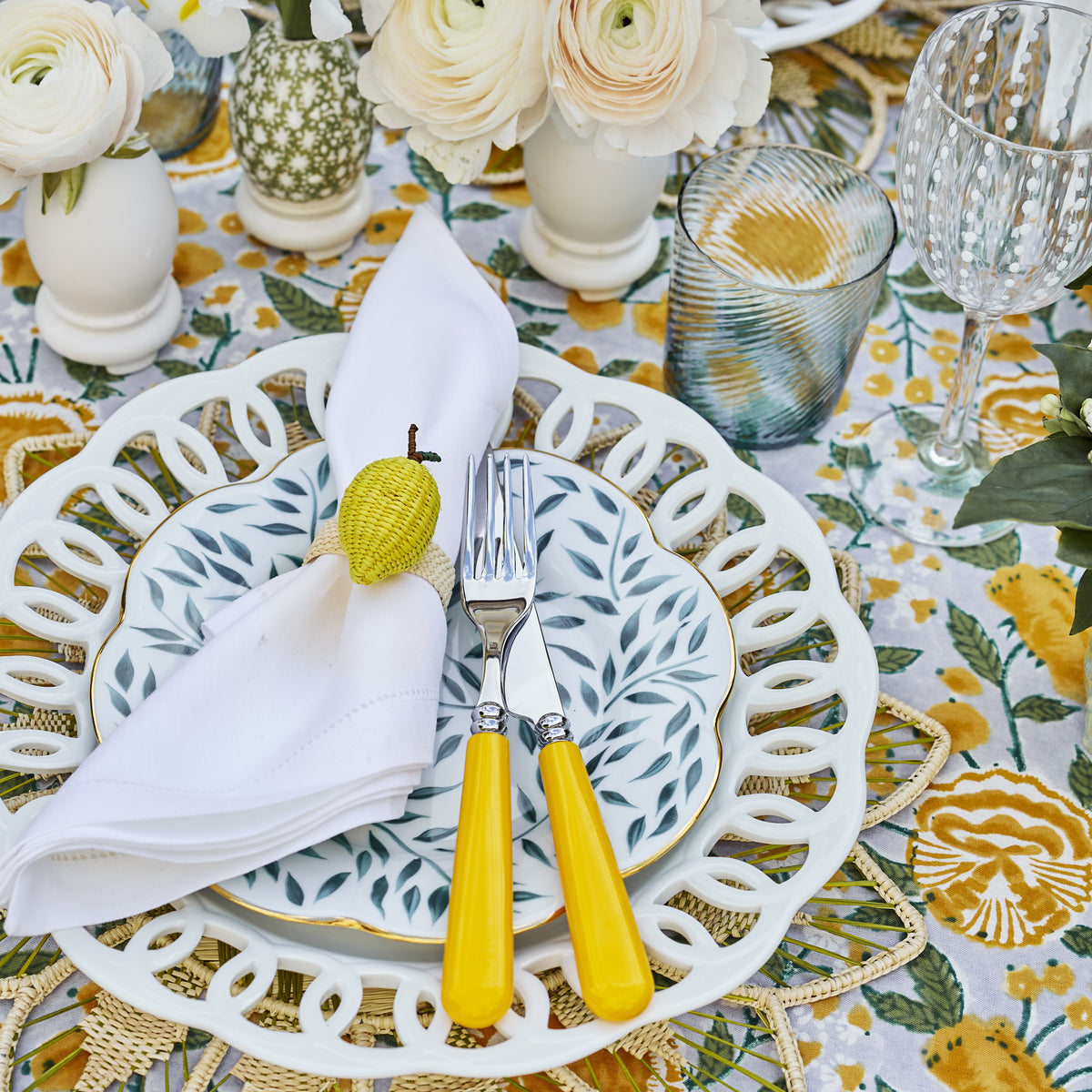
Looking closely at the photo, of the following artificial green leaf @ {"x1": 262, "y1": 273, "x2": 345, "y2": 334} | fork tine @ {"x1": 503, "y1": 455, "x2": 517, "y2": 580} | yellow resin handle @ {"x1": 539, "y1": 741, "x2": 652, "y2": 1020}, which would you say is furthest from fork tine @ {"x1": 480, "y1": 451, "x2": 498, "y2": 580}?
artificial green leaf @ {"x1": 262, "y1": 273, "x2": 345, "y2": 334}

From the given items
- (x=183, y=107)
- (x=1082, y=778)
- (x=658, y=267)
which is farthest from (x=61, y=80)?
(x=1082, y=778)

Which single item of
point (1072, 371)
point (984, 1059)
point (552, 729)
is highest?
point (1072, 371)

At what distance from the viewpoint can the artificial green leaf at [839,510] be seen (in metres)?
0.62

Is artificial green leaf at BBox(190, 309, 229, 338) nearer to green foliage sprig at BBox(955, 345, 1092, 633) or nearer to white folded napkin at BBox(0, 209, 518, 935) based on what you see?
white folded napkin at BBox(0, 209, 518, 935)

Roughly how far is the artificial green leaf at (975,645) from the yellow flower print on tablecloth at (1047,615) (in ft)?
0.07

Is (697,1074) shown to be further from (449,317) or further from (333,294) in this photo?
(333,294)

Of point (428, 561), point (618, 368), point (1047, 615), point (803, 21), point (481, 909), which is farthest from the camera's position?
point (803, 21)

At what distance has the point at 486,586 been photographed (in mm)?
493

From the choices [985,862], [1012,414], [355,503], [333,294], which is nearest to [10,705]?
[355,503]

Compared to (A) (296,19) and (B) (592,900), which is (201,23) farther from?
(B) (592,900)

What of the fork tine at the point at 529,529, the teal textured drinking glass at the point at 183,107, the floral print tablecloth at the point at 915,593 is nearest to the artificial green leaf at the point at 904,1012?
the floral print tablecloth at the point at 915,593

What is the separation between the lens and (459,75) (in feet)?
1.84

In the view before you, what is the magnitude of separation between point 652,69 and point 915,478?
0.27m

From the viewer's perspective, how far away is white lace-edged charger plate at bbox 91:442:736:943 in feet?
1.36
